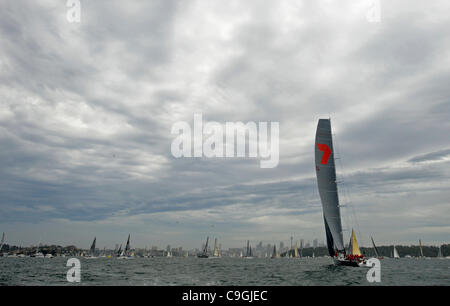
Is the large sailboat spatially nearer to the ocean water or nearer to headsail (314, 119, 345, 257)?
headsail (314, 119, 345, 257)

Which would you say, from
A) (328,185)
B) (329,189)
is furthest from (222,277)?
(328,185)

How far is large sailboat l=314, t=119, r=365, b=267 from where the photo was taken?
63.9m

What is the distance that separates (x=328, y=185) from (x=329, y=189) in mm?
879

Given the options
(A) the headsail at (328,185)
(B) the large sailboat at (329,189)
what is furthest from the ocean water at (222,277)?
(A) the headsail at (328,185)

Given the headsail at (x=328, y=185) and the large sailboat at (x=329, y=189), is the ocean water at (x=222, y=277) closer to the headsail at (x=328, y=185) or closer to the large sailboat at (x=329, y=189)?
the large sailboat at (x=329, y=189)

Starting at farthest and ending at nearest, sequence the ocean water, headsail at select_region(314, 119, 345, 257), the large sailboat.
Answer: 1. headsail at select_region(314, 119, 345, 257)
2. the large sailboat
3. the ocean water

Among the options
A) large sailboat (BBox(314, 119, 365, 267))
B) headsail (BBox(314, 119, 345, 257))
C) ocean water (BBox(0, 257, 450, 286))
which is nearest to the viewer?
ocean water (BBox(0, 257, 450, 286))

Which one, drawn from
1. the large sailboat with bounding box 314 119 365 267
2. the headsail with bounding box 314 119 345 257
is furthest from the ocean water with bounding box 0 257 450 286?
the headsail with bounding box 314 119 345 257

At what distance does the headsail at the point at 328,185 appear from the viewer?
64188 millimetres

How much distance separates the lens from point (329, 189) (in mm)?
65812
